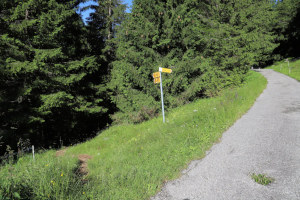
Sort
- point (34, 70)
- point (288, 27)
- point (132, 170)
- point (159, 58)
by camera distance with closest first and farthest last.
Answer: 1. point (132, 170)
2. point (34, 70)
3. point (159, 58)
4. point (288, 27)

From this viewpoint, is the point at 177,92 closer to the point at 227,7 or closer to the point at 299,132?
the point at 299,132

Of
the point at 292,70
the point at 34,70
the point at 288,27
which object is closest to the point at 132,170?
the point at 34,70

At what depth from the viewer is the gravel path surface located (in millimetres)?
2756

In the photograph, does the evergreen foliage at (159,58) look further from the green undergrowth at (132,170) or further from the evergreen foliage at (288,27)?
the evergreen foliage at (288,27)

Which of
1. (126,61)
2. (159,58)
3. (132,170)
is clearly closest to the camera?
(132,170)

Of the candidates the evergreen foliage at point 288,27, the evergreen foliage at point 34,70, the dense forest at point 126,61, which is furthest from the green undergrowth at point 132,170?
the evergreen foliage at point 288,27

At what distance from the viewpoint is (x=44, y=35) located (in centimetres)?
1056

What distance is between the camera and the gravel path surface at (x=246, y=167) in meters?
2.76

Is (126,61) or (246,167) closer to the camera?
(246,167)

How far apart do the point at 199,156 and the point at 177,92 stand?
6811 mm

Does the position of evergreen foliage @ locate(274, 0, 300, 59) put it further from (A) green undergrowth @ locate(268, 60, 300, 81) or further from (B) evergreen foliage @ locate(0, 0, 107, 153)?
(B) evergreen foliage @ locate(0, 0, 107, 153)

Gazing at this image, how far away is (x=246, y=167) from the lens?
3447mm

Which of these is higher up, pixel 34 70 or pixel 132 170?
pixel 34 70

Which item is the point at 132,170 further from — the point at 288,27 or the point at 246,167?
the point at 288,27
